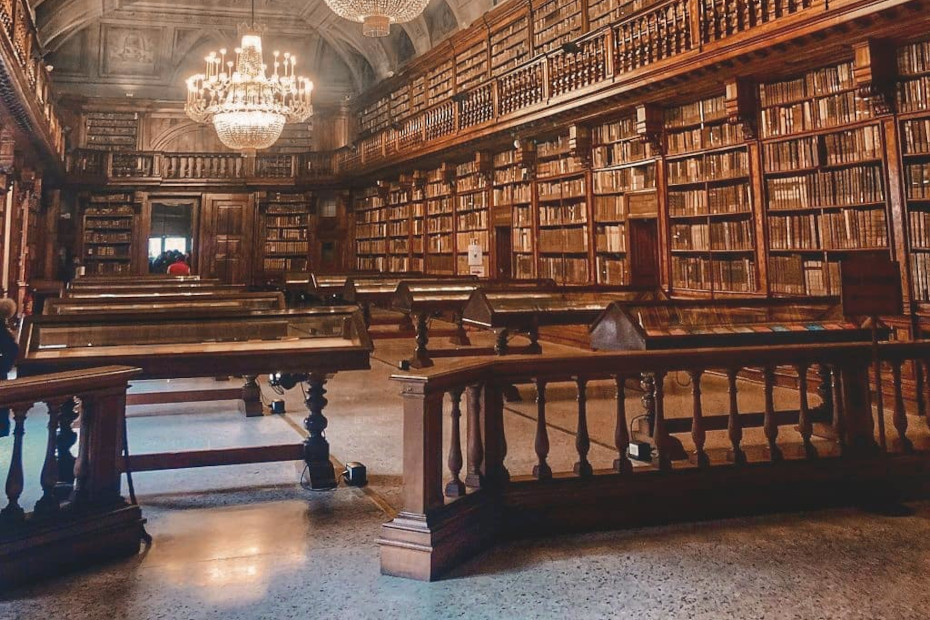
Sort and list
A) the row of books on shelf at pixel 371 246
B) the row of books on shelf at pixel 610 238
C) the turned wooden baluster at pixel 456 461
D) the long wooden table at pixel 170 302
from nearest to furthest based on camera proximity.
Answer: the turned wooden baluster at pixel 456 461, the long wooden table at pixel 170 302, the row of books on shelf at pixel 610 238, the row of books on shelf at pixel 371 246

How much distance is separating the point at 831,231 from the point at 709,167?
1478 mm

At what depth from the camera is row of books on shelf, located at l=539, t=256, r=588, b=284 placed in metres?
7.87

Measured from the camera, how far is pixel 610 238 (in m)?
7.41

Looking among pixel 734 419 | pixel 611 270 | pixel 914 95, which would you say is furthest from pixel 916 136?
pixel 734 419

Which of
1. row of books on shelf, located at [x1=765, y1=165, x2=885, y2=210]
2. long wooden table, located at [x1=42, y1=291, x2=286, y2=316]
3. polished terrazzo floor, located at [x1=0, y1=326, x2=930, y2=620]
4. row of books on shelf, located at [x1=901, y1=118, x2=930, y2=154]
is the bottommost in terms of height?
polished terrazzo floor, located at [x1=0, y1=326, x2=930, y2=620]

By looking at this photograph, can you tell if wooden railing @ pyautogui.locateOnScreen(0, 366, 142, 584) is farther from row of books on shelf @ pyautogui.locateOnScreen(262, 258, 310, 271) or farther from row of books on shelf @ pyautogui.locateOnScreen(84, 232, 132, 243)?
row of books on shelf @ pyautogui.locateOnScreen(84, 232, 132, 243)

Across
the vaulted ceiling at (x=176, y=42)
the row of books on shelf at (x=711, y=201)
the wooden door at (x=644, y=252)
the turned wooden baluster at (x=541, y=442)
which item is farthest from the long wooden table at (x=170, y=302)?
the vaulted ceiling at (x=176, y=42)

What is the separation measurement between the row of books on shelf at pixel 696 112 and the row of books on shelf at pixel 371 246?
25.1 feet

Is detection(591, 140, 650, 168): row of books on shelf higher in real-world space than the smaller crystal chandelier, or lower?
lower

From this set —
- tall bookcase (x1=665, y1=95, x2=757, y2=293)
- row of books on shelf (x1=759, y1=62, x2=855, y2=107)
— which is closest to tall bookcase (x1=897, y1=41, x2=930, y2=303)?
row of books on shelf (x1=759, y1=62, x2=855, y2=107)

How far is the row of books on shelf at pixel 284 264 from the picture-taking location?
14.8 metres

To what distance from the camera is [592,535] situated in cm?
A: 233

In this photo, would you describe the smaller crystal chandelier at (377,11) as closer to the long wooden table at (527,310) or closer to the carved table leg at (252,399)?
the long wooden table at (527,310)

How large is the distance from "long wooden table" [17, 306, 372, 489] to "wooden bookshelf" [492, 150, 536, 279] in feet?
19.2
